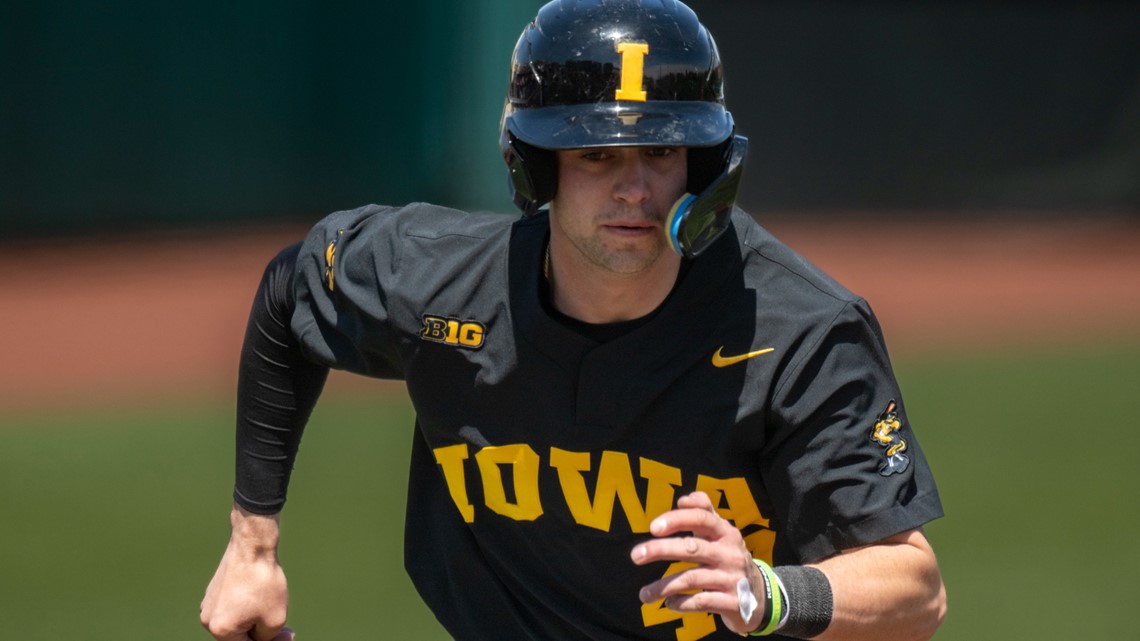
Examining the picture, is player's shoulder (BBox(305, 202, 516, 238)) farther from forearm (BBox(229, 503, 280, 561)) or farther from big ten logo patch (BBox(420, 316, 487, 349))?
forearm (BBox(229, 503, 280, 561))

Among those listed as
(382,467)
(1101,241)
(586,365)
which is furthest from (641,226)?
(1101,241)

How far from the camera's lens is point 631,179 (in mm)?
2824

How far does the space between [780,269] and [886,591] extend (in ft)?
2.25

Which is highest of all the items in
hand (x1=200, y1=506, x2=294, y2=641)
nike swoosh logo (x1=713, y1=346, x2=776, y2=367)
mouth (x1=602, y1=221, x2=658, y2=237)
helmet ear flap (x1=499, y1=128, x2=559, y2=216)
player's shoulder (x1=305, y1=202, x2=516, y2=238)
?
helmet ear flap (x1=499, y1=128, x2=559, y2=216)

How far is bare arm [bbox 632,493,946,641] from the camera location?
2361 mm

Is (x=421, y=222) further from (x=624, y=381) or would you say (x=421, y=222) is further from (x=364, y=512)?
(x=364, y=512)

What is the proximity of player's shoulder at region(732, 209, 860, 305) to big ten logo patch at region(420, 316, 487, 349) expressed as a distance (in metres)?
0.59

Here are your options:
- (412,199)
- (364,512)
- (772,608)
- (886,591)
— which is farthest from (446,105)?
(772,608)

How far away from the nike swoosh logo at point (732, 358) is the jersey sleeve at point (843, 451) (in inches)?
2.7

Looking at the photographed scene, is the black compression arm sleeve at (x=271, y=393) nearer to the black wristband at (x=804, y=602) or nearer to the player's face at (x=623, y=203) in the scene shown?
the player's face at (x=623, y=203)

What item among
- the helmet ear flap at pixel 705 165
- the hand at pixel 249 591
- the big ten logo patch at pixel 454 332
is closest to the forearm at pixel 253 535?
the hand at pixel 249 591

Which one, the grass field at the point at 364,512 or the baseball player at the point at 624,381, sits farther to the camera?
the grass field at the point at 364,512

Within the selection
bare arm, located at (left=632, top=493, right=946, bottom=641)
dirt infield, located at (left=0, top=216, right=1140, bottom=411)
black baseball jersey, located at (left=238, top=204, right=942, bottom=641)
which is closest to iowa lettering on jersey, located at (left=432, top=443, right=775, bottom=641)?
black baseball jersey, located at (left=238, top=204, right=942, bottom=641)

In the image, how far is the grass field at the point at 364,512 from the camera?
5344 millimetres
